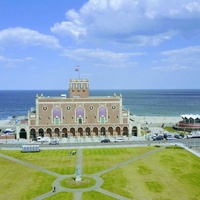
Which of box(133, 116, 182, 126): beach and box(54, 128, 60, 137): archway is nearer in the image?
box(54, 128, 60, 137): archway

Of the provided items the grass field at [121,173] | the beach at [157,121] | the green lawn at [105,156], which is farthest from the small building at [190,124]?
the green lawn at [105,156]

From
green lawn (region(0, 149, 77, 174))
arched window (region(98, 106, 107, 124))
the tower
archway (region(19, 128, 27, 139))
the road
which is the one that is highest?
the tower

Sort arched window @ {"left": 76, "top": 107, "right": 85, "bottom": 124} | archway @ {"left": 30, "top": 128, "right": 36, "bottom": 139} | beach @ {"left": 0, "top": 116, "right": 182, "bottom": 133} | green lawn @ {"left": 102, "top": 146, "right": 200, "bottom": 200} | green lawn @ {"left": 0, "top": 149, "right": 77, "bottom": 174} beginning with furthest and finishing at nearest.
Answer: beach @ {"left": 0, "top": 116, "right": 182, "bottom": 133}
arched window @ {"left": 76, "top": 107, "right": 85, "bottom": 124}
archway @ {"left": 30, "top": 128, "right": 36, "bottom": 139}
green lawn @ {"left": 0, "top": 149, "right": 77, "bottom": 174}
green lawn @ {"left": 102, "top": 146, "right": 200, "bottom": 200}

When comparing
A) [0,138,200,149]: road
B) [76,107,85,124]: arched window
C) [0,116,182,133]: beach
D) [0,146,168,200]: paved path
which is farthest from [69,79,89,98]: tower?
[0,146,168,200]: paved path

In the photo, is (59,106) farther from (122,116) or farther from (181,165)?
(181,165)

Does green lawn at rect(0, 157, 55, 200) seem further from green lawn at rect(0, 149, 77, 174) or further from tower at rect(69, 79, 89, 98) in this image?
tower at rect(69, 79, 89, 98)

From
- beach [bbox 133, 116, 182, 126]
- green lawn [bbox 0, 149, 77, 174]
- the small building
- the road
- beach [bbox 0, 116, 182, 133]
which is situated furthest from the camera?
beach [bbox 133, 116, 182, 126]

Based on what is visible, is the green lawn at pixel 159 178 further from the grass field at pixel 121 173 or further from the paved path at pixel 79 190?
the paved path at pixel 79 190

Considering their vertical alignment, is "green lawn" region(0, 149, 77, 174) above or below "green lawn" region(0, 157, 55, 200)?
above
